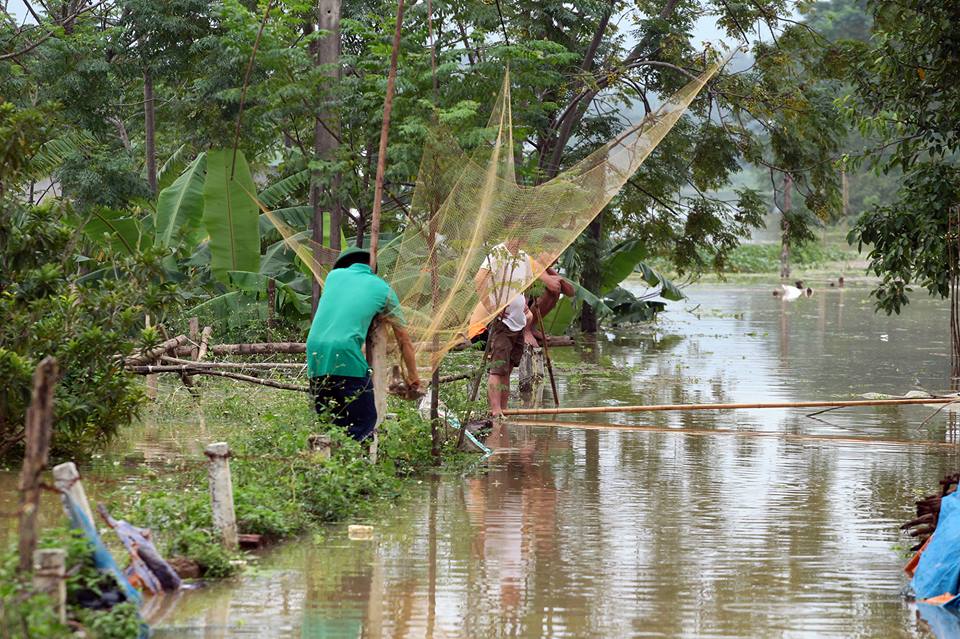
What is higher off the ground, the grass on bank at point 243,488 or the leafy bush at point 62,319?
the leafy bush at point 62,319

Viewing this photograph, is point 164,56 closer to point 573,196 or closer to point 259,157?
point 259,157

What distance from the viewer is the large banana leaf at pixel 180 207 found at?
15.6 m

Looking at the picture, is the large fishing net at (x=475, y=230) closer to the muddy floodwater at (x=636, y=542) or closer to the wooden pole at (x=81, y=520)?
the muddy floodwater at (x=636, y=542)

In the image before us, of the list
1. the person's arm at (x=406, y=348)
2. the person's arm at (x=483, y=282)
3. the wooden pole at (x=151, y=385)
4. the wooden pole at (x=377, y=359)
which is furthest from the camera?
the wooden pole at (x=151, y=385)

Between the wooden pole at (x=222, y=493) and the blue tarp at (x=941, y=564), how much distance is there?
3125 mm

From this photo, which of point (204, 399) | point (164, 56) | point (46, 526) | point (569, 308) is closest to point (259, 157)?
point (164, 56)

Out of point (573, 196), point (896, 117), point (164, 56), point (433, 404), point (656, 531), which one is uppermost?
point (164, 56)

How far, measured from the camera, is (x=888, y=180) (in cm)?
6203

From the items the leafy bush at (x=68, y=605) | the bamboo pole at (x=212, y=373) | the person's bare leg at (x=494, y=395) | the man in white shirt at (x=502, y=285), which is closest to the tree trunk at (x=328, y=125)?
the man in white shirt at (x=502, y=285)

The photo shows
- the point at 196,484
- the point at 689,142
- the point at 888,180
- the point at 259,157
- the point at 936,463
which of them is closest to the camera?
the point at 196,484

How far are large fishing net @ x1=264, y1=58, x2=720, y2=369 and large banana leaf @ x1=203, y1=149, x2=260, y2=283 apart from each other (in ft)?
19.3

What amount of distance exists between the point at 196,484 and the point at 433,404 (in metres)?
1.90

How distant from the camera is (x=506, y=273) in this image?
9125 mm

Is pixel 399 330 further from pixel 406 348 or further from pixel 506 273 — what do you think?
pixel 506 273
